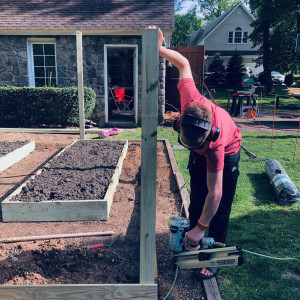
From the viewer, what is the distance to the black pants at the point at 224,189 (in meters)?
2.86

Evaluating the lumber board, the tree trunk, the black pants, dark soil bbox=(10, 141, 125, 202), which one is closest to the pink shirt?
the black pants

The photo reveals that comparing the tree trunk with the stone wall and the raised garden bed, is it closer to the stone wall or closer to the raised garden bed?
the stone wall

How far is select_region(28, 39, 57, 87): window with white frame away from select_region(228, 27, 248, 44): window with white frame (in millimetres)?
29121

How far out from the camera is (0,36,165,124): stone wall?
406 inches

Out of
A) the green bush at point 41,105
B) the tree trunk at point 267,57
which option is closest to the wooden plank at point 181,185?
the green bush at point 41,105

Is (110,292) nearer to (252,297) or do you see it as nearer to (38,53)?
(252,297)

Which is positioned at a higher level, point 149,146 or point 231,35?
point 231,35

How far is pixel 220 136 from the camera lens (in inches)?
97.7

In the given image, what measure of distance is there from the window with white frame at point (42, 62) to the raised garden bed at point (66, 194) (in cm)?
596

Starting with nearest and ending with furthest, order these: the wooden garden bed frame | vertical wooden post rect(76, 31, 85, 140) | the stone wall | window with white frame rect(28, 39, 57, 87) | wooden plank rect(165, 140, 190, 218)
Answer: the wooden garden bed frame → wooden plank rect(165, 140, 190, 218) → vertical wooden post rect(76, 31, 85, 140) → the stone wall → window with white frame rect(28, 39, 57, 87)

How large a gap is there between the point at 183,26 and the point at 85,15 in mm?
50378

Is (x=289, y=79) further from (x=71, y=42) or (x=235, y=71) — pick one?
(x=71, y=42)

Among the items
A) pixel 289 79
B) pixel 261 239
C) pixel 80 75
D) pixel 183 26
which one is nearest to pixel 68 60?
pixel 80 75

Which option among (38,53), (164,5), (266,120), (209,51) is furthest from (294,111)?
(209,51)
